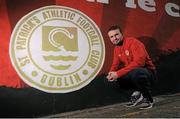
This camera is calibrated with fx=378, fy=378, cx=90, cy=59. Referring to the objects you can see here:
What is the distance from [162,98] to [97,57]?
1.09m

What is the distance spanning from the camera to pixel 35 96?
15.6 ft

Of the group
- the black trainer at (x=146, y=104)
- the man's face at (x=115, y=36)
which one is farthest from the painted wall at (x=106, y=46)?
the black trainer at (x=146, y=104)

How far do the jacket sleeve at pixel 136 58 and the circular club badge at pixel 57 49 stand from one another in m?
0.32

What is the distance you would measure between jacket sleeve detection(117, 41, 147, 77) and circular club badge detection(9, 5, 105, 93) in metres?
0.32

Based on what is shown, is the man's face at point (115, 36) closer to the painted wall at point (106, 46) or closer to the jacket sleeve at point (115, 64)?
the painted wall at point (106, 46)

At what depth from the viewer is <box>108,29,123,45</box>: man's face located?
5.09 metres

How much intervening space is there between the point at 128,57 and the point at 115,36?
33 cm

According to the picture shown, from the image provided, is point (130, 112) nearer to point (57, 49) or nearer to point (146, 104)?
point (146, 104)

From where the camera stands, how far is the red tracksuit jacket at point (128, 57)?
198 inches

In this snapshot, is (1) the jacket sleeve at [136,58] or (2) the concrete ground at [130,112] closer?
(2) the concrete ground at [130,112]

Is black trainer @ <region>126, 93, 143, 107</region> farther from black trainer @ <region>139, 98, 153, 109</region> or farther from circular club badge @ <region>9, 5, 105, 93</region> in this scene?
circular club badge @ <region>9, 5, 105, 93</region>

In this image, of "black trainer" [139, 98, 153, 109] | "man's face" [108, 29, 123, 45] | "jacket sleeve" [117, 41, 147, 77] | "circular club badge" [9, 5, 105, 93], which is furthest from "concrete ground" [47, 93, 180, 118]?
"man's face" [108, 29, 123, 45]

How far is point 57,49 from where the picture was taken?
4836 mm

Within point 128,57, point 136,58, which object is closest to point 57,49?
point 128,57
